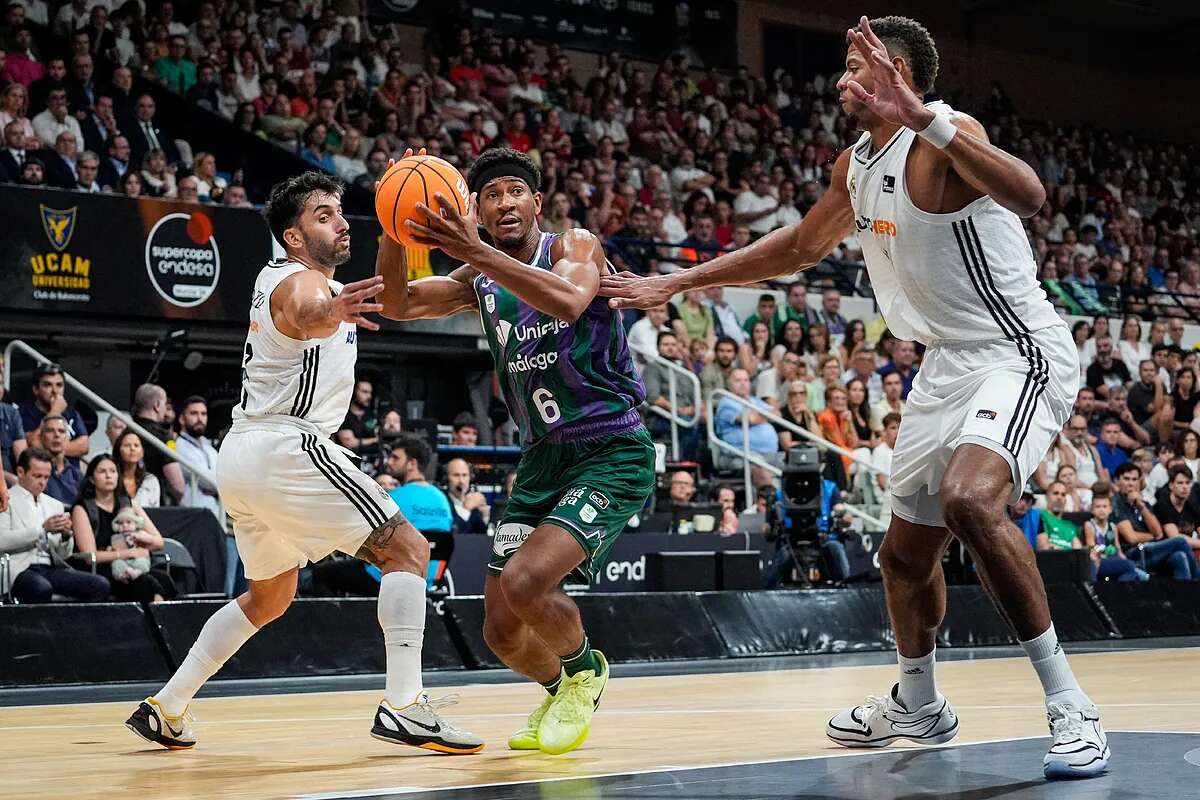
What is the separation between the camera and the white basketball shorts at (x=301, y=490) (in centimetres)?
564

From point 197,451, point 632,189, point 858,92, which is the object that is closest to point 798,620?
point 197,451

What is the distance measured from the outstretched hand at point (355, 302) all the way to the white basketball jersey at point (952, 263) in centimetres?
166

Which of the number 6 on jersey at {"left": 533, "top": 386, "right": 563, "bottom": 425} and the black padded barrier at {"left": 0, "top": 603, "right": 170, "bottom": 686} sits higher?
the number 6 on jersey at {"left": 533, "top": 386, "right": 563, "bottom": 425}

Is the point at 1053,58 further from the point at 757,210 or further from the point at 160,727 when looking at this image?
the point at 160,727

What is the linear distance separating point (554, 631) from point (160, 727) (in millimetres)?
1574

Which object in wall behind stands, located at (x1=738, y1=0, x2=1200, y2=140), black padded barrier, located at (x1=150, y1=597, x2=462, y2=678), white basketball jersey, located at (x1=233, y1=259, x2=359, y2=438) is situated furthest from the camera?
wall behind stands, located at (x1=738, y1=0, x2=1200, y2=140)

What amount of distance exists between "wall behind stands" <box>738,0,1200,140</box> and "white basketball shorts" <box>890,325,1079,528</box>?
2261cm

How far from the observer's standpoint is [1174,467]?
605 inches

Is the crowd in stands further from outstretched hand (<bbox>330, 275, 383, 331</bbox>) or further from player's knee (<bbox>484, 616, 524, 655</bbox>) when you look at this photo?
outstretched hand (<bbox>330, 275, 383, 331</bbox>)

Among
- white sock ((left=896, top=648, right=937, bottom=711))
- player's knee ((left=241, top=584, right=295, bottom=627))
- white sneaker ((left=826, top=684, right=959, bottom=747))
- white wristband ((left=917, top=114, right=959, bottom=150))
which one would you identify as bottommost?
white sneaker ((left=826, top=684, right=959, bottom=747))

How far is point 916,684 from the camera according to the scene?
5262mm

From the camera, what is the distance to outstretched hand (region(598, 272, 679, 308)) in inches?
213

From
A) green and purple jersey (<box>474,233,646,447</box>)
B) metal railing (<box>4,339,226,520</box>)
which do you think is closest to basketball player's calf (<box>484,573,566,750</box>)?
green and purple jersey (<box>474,233,646,447</box>)

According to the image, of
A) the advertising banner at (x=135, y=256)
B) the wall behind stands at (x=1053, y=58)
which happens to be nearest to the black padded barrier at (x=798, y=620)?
the advertising banner at (x=135, y=256)
